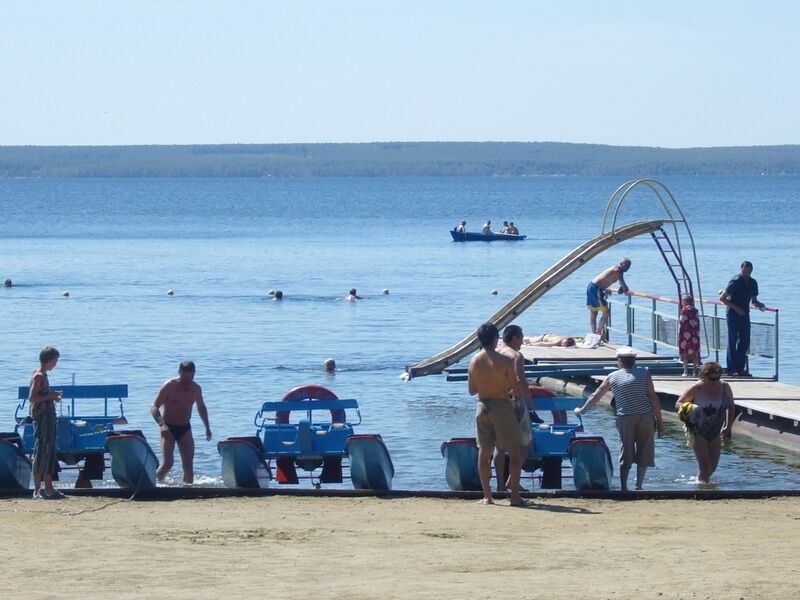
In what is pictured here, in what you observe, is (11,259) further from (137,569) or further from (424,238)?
(137,569)

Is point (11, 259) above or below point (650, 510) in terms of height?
above

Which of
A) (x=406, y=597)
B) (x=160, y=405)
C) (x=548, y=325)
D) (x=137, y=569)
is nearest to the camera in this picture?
(x=406, y=597)

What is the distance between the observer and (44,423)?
12.1m

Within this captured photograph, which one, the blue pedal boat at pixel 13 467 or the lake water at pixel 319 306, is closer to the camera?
the blue pedal boat at pixel 13 467

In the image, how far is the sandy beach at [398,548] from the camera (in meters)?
8.85

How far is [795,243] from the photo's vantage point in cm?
7069

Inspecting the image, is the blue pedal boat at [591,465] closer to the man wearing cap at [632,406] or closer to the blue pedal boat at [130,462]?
the man wearing cap at [632,406]

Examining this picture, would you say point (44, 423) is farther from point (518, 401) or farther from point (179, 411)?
point (518, 401)

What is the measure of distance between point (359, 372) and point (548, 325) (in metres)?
9.51

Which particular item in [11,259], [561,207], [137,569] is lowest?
[137,569]

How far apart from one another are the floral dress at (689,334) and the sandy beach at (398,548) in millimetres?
7616

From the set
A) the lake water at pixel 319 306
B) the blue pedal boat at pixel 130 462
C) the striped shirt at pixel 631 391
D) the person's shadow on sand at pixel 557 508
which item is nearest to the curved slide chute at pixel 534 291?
the lake water at pixel 319 306

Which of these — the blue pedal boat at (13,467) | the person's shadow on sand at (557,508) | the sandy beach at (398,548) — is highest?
the blue pedal boat at (13,467)

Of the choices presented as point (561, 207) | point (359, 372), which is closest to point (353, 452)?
point (359, 372)
